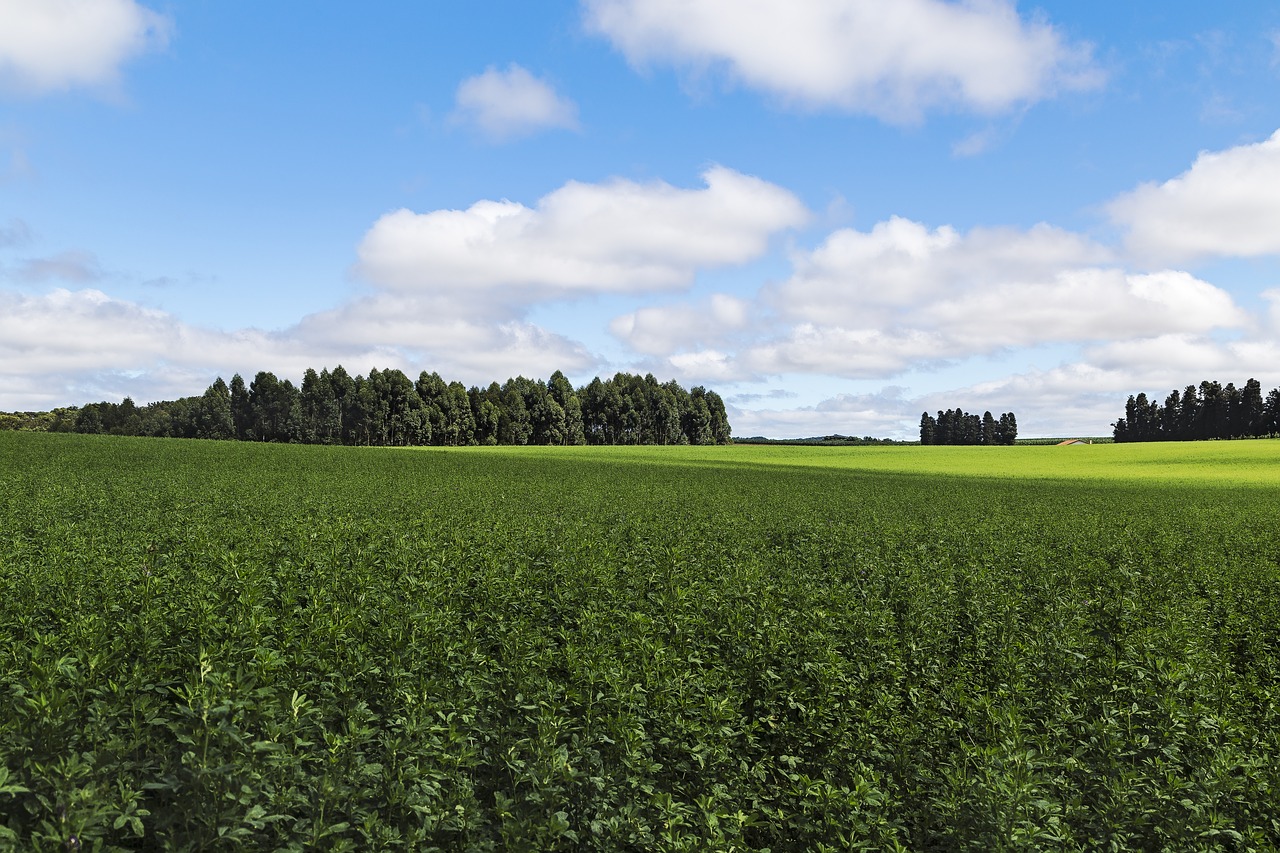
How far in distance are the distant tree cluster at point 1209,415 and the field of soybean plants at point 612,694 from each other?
14069cm

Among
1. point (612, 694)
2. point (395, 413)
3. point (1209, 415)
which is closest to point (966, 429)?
point (1209, 415)

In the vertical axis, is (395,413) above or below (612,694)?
above

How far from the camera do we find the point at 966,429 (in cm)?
17550

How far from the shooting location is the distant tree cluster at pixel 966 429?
565 feet

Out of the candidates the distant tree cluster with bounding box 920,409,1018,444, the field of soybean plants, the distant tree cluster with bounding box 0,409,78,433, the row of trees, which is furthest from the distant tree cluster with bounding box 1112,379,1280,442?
the distant tree cluster with bounding box 0,409,78,433

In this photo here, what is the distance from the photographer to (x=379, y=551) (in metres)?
12.0

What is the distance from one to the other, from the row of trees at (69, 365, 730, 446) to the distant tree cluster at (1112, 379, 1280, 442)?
92.1m

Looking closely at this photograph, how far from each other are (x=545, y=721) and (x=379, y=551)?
293 inches

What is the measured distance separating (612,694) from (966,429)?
186m

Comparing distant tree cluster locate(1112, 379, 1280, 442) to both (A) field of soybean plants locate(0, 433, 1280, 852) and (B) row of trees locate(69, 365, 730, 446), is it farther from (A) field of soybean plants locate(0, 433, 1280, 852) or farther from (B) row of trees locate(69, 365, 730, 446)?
(A) field of soybean plants locate(0, 433, 1280, 852)

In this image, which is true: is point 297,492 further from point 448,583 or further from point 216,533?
point 448,583

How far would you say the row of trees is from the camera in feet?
403

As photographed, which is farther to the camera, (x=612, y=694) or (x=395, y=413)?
(x=395, y=413)

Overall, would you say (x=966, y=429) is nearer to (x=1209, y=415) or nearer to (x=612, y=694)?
(x=1209, y=415)
